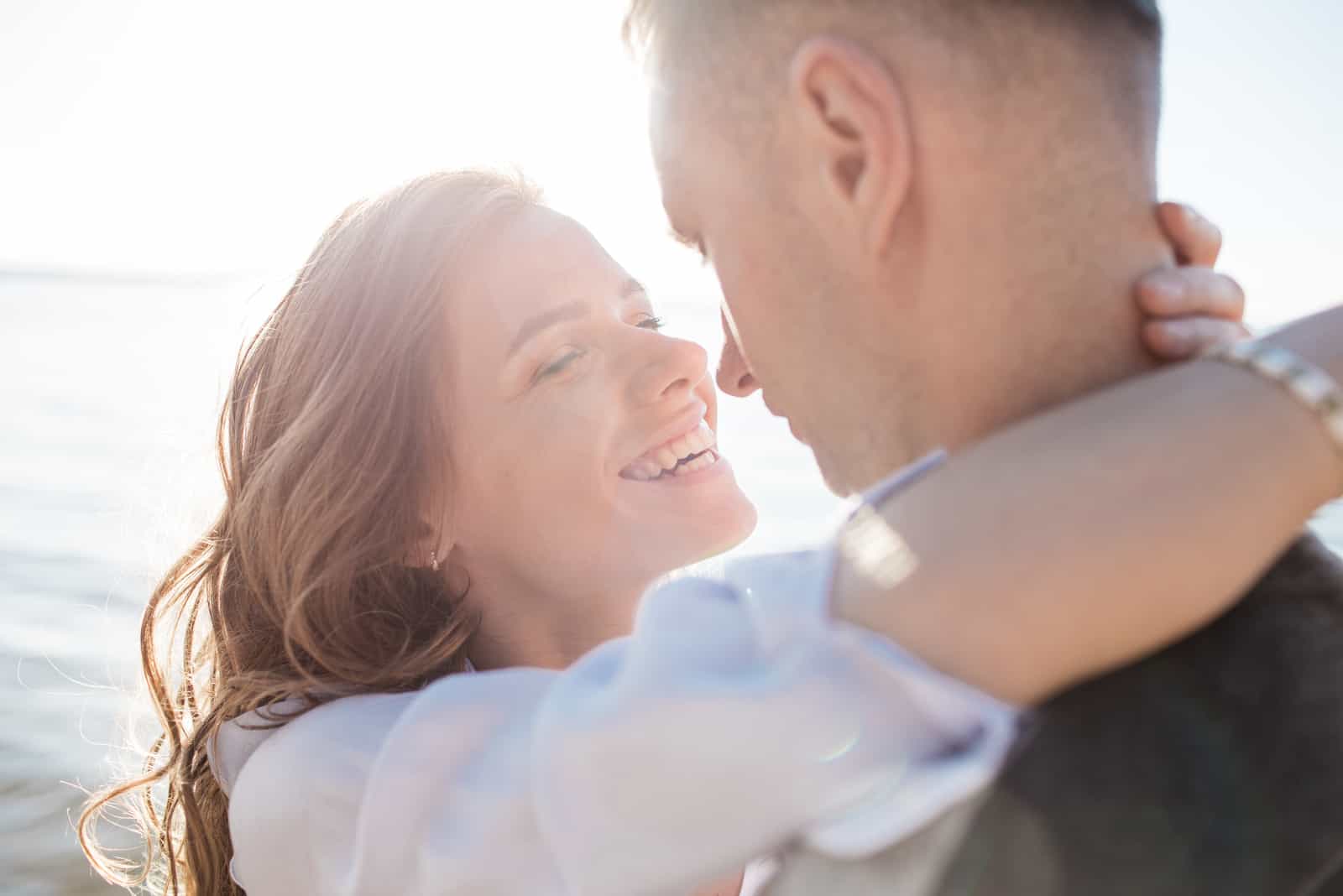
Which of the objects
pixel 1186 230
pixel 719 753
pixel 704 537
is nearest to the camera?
pixel 719 753

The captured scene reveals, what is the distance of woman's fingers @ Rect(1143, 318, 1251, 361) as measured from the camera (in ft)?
3.60

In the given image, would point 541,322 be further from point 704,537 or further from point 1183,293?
point 1183,293

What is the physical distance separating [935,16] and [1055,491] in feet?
1.71

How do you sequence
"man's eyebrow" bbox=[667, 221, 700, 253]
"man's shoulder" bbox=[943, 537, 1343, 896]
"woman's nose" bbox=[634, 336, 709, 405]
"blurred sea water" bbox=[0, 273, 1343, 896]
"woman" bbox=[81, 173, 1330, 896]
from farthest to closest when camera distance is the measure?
"blurred sea water" bbox=[0, 273, 1343, 896] < "woman's nose" bbox=[634, 336, 709, 405] < "woman" bbox=[81, 173, 1330, 896] < "man's eyebrow" bbox=[667, 221, 700, 253] < "man's shoulder" bbox=[943, 537, 1343, 896]

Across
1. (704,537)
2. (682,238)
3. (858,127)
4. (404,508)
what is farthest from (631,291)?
(858,127)

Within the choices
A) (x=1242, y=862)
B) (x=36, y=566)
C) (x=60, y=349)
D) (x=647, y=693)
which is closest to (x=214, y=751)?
Result: (x=647, y=693)

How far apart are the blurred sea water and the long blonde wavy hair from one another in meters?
0.25

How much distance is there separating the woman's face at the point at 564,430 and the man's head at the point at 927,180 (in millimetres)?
1271

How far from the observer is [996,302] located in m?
1.12

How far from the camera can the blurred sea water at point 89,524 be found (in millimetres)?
3514

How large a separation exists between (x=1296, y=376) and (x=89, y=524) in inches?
324

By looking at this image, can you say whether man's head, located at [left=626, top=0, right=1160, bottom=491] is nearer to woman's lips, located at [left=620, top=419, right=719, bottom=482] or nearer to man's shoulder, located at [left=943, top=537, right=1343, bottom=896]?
man's shoulder, located at [left=943, top=537, right=1343, bottom=896]

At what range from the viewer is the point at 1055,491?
3.07 feet

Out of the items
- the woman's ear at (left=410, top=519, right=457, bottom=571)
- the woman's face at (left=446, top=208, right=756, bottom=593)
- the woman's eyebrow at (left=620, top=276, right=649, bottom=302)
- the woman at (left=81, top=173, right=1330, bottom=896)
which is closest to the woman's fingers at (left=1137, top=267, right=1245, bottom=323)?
the woman at (left=81, top=173, right=1330, bottom=896)
